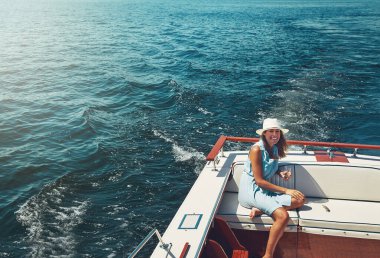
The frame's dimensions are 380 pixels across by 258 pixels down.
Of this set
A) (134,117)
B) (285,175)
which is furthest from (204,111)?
(285,175)

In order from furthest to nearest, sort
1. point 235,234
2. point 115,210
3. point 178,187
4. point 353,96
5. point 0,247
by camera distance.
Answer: point 353,96, point 178,187, point 115,210, point 0,247, point 235,234

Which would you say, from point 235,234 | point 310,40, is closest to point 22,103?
point 235,234

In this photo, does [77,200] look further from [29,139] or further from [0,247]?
[29,139]

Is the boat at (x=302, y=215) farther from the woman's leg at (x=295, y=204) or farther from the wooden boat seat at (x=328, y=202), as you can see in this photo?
the woman's leg at (x=295, y=204)

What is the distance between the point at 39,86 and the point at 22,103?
3.04 meters

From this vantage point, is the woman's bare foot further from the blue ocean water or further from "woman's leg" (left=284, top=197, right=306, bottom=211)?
the blue ocean water

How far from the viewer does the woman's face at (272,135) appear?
5.70 meters

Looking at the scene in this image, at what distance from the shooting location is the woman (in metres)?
5.58

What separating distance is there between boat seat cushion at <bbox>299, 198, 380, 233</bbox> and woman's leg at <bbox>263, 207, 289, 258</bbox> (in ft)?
1.65

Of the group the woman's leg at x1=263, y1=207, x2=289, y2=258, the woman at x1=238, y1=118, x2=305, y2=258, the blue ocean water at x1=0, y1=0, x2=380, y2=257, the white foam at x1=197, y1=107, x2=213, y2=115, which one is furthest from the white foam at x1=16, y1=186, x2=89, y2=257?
the white foam at x1=197, y1=107, x2=213, y2=115

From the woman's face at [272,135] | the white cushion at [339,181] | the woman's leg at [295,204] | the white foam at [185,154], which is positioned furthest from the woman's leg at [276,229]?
the white foam at [185,154]

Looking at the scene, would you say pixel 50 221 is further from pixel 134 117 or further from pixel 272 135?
pixel 134 117

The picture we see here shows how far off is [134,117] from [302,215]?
10.9m

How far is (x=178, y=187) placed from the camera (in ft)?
34.0
